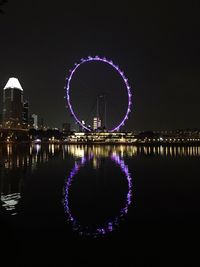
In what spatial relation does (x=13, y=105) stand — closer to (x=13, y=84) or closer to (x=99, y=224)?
(x=13, y=84)

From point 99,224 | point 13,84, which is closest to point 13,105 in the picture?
point 13,84

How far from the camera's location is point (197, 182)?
15.1 meters

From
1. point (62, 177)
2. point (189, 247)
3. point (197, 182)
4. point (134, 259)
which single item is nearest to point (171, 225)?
point (189, 247)

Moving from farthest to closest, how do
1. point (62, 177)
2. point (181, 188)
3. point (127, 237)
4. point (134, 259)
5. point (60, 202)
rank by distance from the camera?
1. point (62, 177)
2. point (181, 188)
3. point (60, 202)
4. point (127, 237)
5. point (134, 259)

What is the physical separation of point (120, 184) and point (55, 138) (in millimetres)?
134944

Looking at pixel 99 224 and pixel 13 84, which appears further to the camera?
pixel 13 84

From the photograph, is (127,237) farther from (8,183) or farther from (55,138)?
(55,138)

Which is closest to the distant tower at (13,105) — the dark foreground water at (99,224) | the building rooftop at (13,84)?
the building rooftop at (13,84)

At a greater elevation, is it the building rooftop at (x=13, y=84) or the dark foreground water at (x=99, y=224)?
the building rooftop at (x=13, y=84)

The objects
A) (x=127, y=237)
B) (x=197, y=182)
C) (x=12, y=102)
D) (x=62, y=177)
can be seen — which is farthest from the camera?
(x=12, y=102)

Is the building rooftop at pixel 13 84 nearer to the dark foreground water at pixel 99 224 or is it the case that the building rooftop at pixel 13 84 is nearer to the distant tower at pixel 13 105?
the distant tower at pixel 13 105

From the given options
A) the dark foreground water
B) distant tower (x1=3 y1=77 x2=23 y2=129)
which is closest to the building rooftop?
distant tower (x1=3 y1=77 x2=23 y2=129)

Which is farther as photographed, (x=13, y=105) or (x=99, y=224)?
(x=13, y=105)

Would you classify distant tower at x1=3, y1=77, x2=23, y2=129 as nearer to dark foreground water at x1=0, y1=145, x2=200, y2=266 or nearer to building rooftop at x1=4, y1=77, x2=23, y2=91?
building rooftop at x1=4, y1=77, x2=23, y2=91
